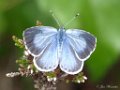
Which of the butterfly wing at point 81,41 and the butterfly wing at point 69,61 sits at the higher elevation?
the butterfly wing at point 81,41

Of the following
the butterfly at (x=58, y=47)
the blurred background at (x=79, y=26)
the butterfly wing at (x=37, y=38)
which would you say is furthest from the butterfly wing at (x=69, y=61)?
the blurred background at (x=79, y=26)

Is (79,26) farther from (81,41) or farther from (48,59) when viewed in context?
(48,59)

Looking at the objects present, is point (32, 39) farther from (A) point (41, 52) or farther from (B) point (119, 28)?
(B) point (119, 28)

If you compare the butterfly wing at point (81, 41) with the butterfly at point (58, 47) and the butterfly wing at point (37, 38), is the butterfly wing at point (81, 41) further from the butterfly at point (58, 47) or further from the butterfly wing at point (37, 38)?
the butterfly wing at point (37, 38)

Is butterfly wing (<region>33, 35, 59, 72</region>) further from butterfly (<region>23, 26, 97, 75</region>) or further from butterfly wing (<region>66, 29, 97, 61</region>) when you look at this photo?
butterfly wing (<region>66, 29, 97, 61</region>)

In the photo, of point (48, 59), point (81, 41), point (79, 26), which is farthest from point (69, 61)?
point (79, 26)

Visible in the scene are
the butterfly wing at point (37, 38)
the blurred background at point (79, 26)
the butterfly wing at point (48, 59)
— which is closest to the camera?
the butterfly wing at point (48, 59)
